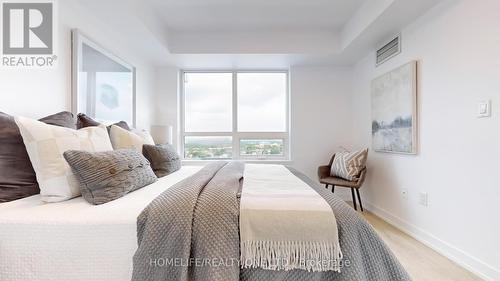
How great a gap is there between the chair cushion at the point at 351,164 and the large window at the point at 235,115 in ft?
3.41

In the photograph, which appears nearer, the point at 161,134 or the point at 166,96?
the point at 161,134

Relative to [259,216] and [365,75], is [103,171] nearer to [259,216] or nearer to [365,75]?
[259,216]

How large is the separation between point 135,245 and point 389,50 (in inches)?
125

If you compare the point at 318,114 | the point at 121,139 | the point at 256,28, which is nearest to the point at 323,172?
the point at 318,114

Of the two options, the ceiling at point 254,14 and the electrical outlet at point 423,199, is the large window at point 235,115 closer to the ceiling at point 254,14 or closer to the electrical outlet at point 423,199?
the ceiling at point 254,14

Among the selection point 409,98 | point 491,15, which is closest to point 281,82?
point 409,98

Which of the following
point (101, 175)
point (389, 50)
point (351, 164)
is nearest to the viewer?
point (101, 175)

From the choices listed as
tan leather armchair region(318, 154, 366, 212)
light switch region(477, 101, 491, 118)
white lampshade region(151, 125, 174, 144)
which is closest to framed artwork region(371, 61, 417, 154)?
tan leather armchair region(318, 154, 366, 212)

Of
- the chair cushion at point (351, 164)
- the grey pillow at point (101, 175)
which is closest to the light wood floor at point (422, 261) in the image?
the chair cushion at point (351, 164)

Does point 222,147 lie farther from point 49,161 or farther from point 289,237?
point 289,237

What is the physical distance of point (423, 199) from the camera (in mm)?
2383

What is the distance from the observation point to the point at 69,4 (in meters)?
2.10

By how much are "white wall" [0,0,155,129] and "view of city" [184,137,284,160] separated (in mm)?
1891

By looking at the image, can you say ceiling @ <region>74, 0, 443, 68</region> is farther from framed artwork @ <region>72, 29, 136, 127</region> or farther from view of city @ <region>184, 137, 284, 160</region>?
view of city @ <region>184, 137, 284, 160</region>
